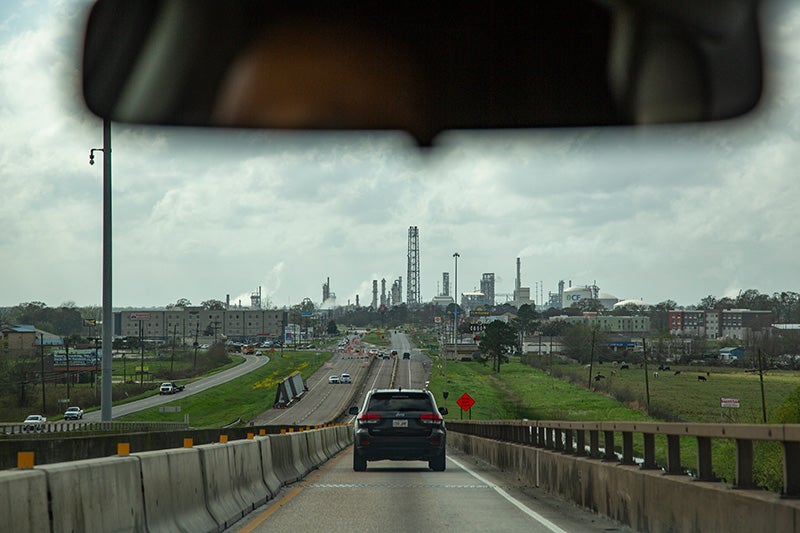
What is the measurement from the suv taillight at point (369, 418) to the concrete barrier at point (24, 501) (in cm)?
1578

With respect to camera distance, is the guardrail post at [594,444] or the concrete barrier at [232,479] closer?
the concrete barrier at [232,479]

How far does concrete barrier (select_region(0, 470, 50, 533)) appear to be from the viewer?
611cm

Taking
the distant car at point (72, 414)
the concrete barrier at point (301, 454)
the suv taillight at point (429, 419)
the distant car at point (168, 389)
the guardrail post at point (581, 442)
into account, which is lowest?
the distant car at point (72, 414)

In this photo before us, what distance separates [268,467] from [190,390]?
102 metres

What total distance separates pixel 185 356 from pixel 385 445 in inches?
5958

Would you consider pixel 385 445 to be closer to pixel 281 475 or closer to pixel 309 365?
pixel 281 475

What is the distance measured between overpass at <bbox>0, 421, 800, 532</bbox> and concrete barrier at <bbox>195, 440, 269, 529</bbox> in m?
0.02

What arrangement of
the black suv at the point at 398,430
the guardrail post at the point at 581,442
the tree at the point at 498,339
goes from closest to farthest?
the guardrail post at the point at 581,442 < the black suv at the point at 398,430 < the tree at the point at 498,339

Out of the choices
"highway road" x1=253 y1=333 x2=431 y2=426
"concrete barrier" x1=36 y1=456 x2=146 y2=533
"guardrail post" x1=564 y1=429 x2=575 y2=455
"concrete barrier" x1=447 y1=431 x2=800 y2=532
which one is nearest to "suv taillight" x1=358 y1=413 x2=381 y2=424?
"concrete barrier" x1=447 y1=431 x2=800 y2=532

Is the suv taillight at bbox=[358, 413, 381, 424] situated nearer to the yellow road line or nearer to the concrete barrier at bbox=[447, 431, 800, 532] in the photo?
the yellow road line

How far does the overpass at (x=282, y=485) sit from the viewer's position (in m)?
7.08

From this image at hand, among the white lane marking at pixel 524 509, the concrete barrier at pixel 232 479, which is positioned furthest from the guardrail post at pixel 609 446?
the concrete barrier at pixel 232 479

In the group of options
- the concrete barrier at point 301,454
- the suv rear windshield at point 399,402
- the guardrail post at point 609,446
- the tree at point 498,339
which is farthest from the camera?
the tree at point 498,339

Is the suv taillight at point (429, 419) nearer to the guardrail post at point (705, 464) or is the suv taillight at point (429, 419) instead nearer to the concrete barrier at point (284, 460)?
the concrete barrier at point (284, 460)
